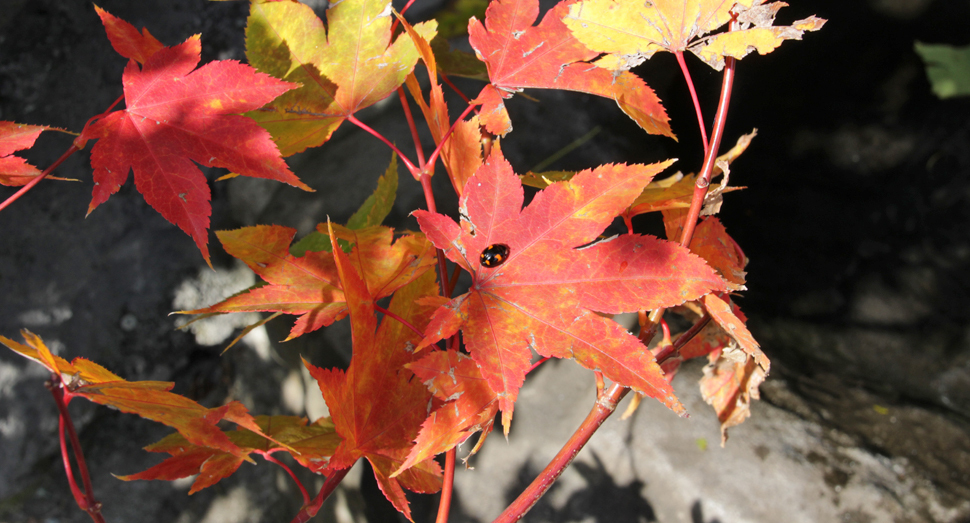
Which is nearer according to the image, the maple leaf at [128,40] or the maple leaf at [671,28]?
the maple leaf at [671,28]

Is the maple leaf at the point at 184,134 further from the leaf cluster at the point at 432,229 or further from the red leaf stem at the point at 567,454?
the red leaf stem at the point at 567,454

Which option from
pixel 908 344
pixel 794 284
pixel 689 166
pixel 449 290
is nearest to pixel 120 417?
pixel 449 290

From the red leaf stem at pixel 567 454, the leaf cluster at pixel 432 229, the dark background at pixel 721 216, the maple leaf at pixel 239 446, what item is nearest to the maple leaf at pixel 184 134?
the leaf cluster at pixel 432 229

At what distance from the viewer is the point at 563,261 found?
51cm

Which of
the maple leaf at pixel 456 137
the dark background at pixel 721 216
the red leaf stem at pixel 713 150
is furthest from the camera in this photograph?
the dark background at pixel 721 216

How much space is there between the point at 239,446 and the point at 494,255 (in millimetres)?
414

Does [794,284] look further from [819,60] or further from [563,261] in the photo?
[563,261]

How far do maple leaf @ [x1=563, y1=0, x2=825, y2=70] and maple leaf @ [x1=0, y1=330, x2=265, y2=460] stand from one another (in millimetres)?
519

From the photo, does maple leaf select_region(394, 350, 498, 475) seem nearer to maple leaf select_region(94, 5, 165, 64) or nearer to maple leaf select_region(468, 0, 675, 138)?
maple leaf select_region(468, 0, 675, 138)

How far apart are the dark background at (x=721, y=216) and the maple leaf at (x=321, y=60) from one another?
99 cm

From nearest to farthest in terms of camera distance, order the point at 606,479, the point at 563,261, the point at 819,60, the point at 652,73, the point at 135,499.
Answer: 1. the point at 563,261
2. the point at 606,479
3. the point at 135,499
4. the point at 652,73
5. the point at 819,60

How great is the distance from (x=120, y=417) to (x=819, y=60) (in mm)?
3127

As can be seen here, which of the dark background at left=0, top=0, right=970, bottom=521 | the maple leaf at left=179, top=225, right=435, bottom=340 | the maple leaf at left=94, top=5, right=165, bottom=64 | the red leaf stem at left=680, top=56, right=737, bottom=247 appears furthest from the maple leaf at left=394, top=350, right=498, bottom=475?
the dark background at left=0, top=0, right=970, bottom=521

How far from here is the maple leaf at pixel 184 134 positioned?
56 cm
